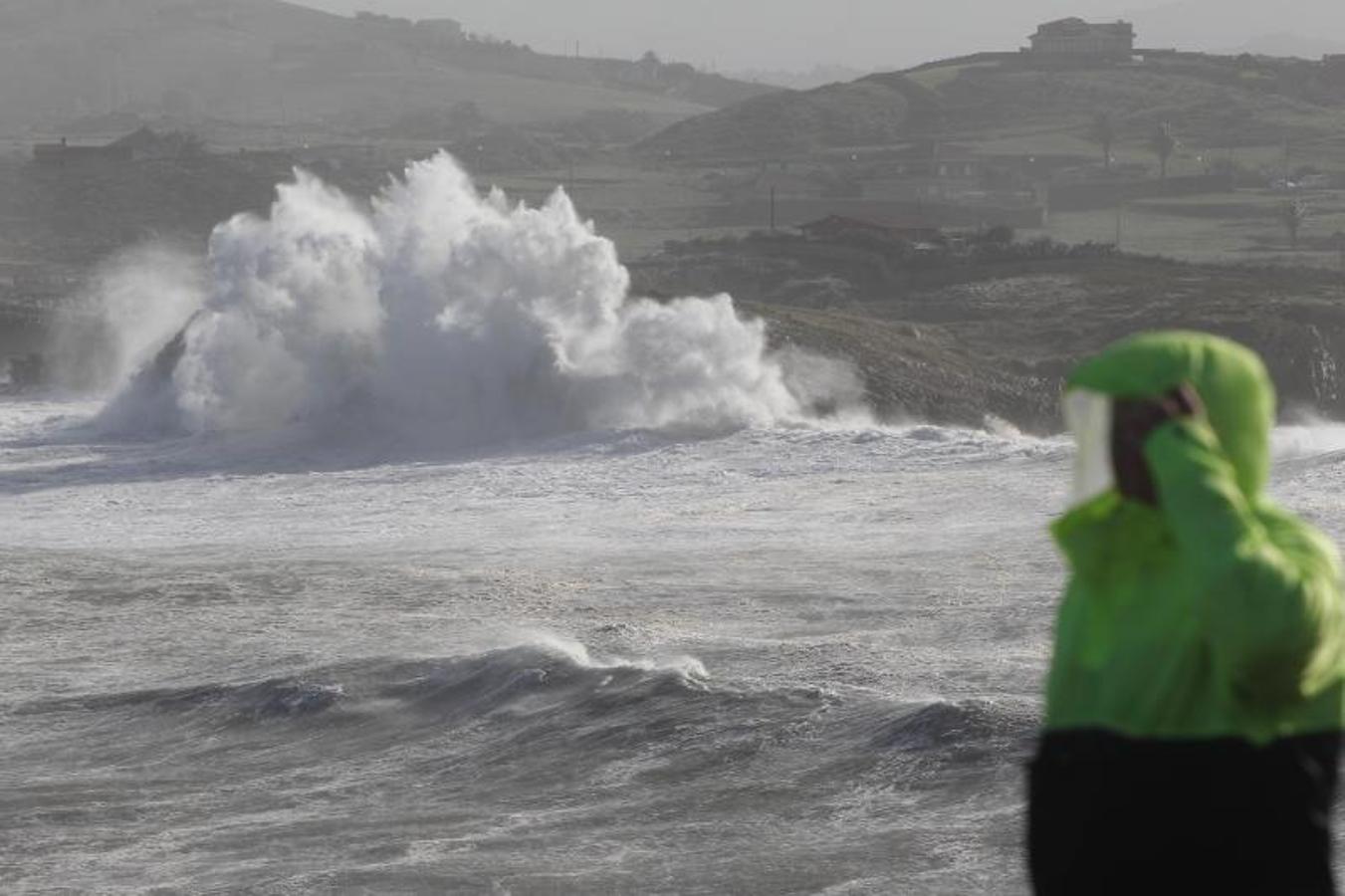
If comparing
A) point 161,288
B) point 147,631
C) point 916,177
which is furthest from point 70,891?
point 916,177

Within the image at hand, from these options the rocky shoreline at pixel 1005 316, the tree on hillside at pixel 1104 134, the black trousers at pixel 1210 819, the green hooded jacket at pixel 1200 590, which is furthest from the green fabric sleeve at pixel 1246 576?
the tree on hillside at pixel 1104 134

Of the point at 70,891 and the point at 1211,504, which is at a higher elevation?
the point at 1211,504

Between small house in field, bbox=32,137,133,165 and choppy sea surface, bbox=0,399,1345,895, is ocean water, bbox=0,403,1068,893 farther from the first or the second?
small house in field, bbox=32,137,133,165

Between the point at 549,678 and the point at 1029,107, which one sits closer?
the point at 549,678

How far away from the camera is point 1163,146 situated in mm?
87250

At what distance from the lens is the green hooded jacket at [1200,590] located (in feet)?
10.5

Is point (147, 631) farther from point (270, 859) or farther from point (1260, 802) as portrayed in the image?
point (1260, 802)

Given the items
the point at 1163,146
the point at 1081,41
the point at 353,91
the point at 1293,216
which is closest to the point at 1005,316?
the point at 1293,216

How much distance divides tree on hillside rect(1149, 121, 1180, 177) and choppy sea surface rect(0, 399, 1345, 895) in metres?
62.5

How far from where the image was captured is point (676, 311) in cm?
3256

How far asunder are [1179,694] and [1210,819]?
17cm

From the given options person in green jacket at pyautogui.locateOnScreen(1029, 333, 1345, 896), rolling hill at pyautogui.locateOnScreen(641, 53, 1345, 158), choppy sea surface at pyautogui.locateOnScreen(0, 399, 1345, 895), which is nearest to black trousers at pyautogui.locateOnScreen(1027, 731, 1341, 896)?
person in green jacket at pyautogui.locateOnScreen(1029, 333, 1345, 896)

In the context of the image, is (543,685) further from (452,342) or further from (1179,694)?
(452,342)

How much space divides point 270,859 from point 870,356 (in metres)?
24.7
